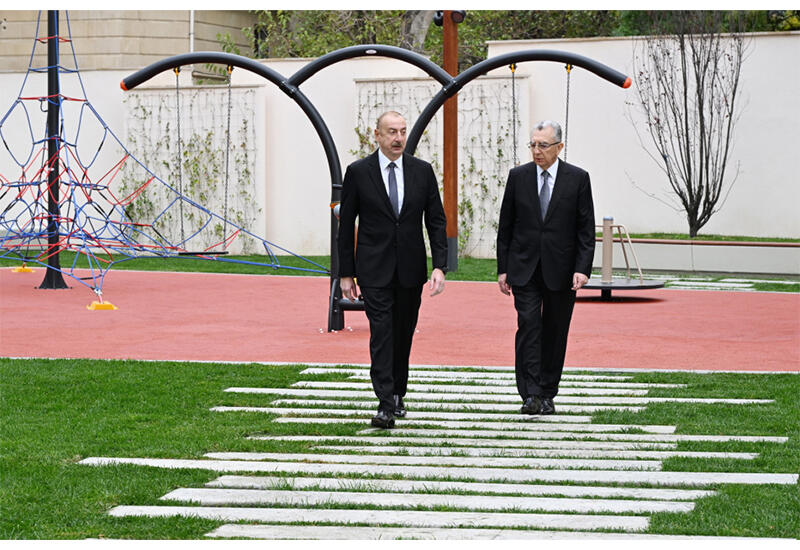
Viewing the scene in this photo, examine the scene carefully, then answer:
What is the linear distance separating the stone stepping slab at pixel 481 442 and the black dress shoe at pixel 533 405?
838 millimetres

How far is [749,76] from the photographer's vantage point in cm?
2278

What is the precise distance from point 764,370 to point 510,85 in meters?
13.8

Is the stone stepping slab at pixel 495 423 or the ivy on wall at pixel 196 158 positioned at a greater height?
the ivy on wall at pixel 196 158

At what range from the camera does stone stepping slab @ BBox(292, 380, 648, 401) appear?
370 inches

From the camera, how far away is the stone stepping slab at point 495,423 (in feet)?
26.2

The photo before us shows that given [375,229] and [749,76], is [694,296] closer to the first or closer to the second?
[749,76]

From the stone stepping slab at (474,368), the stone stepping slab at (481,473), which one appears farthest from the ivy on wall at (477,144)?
the stone stepping slab at (481,473)

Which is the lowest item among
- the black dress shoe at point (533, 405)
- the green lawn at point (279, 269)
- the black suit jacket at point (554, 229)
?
the black dress shoe at point (533, 405)

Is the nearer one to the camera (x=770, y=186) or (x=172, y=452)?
(x=172, y=452)

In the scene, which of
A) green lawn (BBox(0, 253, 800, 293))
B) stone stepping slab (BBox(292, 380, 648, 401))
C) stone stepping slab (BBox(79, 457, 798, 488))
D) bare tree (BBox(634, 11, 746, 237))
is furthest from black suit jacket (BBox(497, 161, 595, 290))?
bare tree (BBox(634, 11, 746, 237))

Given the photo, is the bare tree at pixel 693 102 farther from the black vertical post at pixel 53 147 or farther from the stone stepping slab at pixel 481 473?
the stone stepping slab at pixel 481 473

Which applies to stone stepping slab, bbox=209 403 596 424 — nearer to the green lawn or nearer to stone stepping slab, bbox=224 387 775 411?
stone stepping slab, bbox=224 387 775 411
